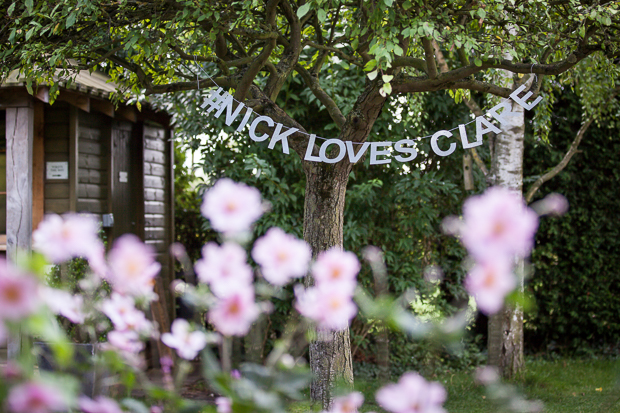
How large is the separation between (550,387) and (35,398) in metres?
4.53

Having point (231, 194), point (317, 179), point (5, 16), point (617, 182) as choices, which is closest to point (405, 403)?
point (231, 194)

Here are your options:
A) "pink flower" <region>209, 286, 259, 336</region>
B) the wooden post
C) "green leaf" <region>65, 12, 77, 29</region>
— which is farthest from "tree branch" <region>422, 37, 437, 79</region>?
the wooden post

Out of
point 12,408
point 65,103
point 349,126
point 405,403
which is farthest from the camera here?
point 65,103

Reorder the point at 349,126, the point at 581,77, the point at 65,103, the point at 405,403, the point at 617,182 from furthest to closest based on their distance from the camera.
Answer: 1. the point at 617,182
2. the point at 65,103
3. the point at 581,77
4. the point at 349,126
5. the point at 405,403

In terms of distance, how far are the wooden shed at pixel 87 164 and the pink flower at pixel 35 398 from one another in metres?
2.84

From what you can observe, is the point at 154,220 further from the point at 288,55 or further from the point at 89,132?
the point at 288,55

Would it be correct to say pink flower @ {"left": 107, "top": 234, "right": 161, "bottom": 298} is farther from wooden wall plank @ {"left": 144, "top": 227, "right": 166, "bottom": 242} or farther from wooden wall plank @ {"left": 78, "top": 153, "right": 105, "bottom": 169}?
wooden wall plank @ {"left": 144, "top": 227, "right": 166, "bottom": 242}

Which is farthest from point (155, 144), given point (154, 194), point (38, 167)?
point (38, 167)

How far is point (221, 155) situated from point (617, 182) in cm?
386

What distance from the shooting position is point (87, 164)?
495 centimetres

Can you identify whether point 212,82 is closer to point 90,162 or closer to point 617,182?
point 90,162

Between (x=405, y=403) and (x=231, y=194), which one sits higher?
(x=231, y=194)

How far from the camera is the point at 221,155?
193 inches

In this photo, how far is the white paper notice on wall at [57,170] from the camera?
4.73 metres
